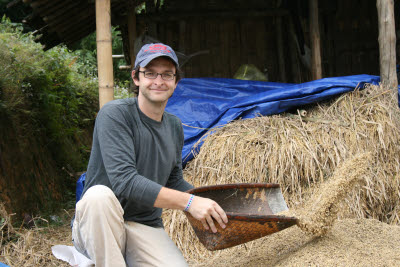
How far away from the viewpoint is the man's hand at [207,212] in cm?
183

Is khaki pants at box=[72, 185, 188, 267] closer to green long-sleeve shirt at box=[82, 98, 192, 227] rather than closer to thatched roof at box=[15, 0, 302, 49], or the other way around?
green long-sleeve shirt at box=[82, 98, 192, 227]

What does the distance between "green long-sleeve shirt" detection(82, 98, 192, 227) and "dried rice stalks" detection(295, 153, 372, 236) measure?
72 cm

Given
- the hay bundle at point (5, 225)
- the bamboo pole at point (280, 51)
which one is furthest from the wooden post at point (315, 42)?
the hay bundle at point (5, 225)

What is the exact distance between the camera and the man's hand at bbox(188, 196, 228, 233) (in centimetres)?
183

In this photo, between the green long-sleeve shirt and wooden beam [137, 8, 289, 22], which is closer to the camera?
the green long-sleeve shirt

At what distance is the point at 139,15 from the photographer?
5.68 meters

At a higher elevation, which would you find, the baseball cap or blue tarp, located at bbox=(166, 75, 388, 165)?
the baseball cap

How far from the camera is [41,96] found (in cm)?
458

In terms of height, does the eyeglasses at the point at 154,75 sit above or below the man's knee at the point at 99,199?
above

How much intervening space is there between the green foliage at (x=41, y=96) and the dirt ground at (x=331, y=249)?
2598mm

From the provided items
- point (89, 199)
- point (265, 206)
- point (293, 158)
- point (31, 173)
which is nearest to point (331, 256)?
point (265, 206)

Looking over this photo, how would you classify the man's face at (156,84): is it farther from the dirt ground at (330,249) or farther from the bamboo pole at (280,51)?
the bamboo pole at (280,51)

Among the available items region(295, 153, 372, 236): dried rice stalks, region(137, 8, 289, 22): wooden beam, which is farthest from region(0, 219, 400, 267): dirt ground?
region(137, 8, 289, 22): wooden beam

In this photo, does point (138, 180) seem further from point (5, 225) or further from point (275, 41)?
point (275, 41)
